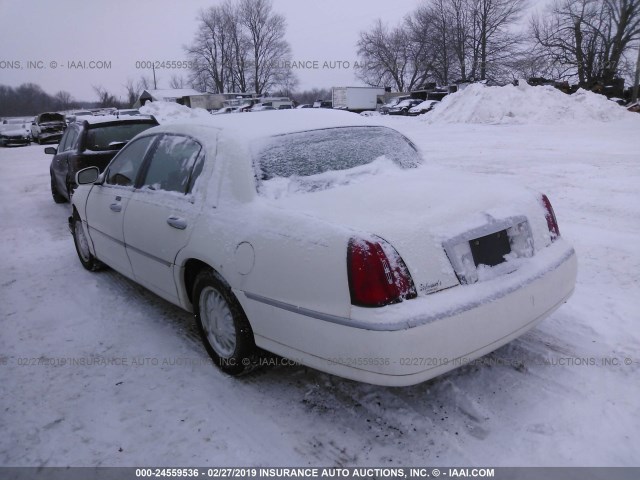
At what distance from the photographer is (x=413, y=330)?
213cm

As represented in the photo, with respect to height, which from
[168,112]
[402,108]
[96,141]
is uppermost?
[402,108]

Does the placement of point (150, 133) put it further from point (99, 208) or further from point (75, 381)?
point (75, 381)

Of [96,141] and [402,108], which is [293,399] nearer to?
[96,141]

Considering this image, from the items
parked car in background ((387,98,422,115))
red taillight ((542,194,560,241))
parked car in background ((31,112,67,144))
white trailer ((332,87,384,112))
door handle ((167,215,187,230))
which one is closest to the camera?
red taillight ((542,194,560,241))

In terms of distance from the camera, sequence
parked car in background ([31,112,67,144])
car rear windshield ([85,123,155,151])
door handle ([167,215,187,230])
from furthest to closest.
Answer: parked car in background ([31,112,67,144]) < car rear windshield ([85,123,155,151]) < door handle ([167,215,187,230])

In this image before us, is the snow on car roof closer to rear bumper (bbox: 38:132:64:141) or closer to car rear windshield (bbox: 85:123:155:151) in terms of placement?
car rear windshield (bbox: 85:123:155:151)

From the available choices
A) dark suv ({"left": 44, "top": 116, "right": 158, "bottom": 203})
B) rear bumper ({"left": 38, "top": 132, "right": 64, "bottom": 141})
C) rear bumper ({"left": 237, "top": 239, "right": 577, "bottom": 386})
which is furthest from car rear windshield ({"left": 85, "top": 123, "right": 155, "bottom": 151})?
rear bumper ({"left": 38, "top": 132, "right": 64, "bottom": 141})

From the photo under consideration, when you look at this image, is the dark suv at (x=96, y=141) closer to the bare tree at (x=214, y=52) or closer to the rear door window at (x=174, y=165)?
the rear door window at (x=174, y=165)

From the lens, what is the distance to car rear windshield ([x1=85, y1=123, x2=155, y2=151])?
7.51m

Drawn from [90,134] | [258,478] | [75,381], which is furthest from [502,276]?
[90,134]

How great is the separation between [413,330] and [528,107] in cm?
2037

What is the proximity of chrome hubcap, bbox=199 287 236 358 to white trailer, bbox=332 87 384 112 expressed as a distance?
1774 inches

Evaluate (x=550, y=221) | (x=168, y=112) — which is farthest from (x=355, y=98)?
(x=550, y=221)

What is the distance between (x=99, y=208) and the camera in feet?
14.5
